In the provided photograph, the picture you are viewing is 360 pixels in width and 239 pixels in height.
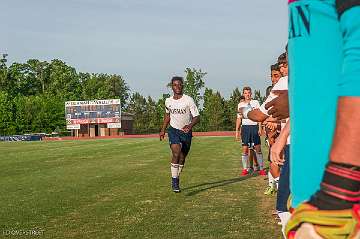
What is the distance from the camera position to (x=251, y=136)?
1347 cm

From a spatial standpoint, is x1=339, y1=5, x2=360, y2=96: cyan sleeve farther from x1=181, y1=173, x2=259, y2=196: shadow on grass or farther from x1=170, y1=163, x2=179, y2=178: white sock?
x1=170, y1=163, x2=179, y2=178: white sock

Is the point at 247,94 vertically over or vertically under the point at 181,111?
over

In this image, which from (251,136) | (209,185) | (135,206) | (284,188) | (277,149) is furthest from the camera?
(251,136)

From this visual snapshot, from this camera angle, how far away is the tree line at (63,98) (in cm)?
8506

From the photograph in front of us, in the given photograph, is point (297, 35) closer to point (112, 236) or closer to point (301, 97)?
point (301, 97)

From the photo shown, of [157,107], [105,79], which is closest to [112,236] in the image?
[157,107]

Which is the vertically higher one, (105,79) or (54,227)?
(105,79)

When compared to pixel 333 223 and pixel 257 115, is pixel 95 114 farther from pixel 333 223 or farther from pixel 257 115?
pixel 333 223

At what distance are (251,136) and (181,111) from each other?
344 centimetres

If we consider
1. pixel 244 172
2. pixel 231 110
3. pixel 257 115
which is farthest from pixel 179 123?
pixel 231 110

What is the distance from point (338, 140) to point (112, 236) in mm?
5048

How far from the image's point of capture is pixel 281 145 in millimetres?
2664

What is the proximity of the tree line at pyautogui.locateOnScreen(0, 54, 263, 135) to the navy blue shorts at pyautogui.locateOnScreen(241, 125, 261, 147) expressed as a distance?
6949 centimetres

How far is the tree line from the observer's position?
85062 millimetres
